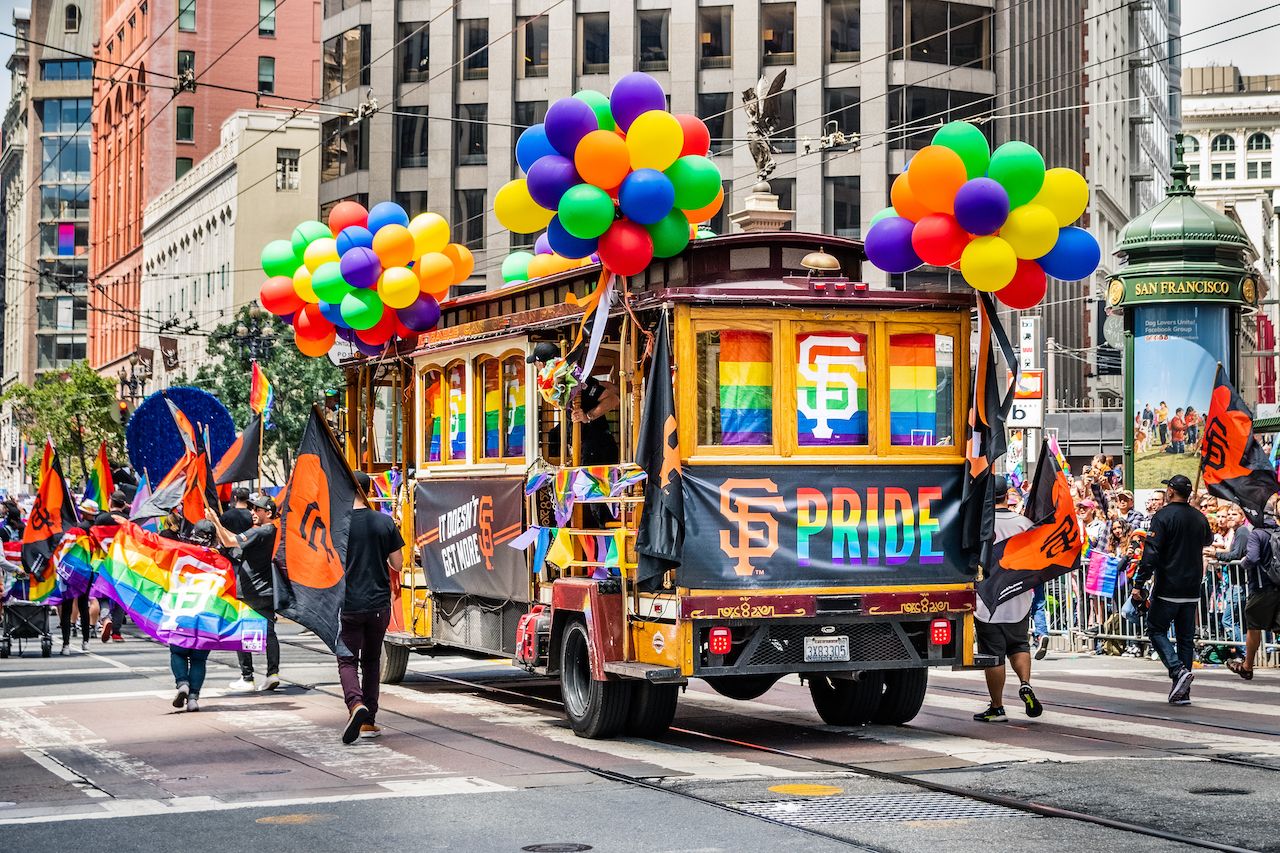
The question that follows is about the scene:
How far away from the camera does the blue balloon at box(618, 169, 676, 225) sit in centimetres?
1176

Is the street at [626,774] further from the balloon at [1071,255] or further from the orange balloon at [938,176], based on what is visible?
the orange balloon at [938,176]

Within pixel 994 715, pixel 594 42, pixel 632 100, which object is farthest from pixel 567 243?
pixel 594 42

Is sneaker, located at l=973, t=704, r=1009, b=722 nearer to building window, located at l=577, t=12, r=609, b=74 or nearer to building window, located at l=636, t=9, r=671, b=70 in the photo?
building window, located at l=636, t=9, r=671, b=70

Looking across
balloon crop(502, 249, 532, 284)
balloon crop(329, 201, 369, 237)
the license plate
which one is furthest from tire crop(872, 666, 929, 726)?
balloon crop(329, 201, 369, 237)

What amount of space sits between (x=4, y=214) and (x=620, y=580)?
154815 millimetres

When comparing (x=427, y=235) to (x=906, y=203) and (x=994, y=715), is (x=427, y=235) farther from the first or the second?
(x=994, y=715)

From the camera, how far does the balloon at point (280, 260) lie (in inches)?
674

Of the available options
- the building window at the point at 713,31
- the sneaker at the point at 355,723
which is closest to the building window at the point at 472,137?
the building window at the point at 713,31

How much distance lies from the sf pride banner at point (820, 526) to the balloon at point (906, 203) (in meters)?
1.68

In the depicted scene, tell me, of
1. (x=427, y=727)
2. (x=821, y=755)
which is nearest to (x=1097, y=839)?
(x=821, y=755)

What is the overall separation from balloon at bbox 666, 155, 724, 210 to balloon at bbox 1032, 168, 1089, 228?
2.14 metres

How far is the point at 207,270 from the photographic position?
7194 cm

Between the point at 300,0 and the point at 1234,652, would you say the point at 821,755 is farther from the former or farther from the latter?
the point at 300,0

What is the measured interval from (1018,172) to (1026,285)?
855mm
